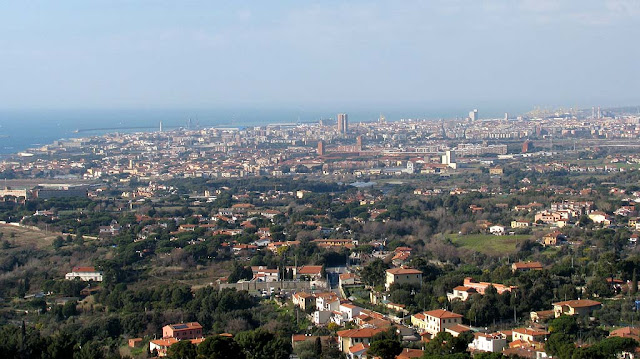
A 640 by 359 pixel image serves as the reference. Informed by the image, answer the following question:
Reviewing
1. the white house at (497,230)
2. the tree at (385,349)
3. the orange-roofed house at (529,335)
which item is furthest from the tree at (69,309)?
the white house at (497,230)

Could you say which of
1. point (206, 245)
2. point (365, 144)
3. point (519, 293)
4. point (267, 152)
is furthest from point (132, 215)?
point (365, 144)

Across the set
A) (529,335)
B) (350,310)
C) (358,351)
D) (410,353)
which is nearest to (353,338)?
(358,351)

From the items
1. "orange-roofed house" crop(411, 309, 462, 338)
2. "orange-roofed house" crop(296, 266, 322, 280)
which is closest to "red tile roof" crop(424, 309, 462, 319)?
"orange-roofed house" crop(411, 309, 462, 338)

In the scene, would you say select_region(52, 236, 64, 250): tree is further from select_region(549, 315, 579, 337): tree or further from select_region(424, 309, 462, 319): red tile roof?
select_region(549, 315, 579, 337): tree

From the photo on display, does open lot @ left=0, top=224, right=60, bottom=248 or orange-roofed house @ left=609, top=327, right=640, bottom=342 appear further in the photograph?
open lot @ left=0, top=224, right=60, bottom=248

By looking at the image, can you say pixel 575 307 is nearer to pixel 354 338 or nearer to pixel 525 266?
pixel 354 338
